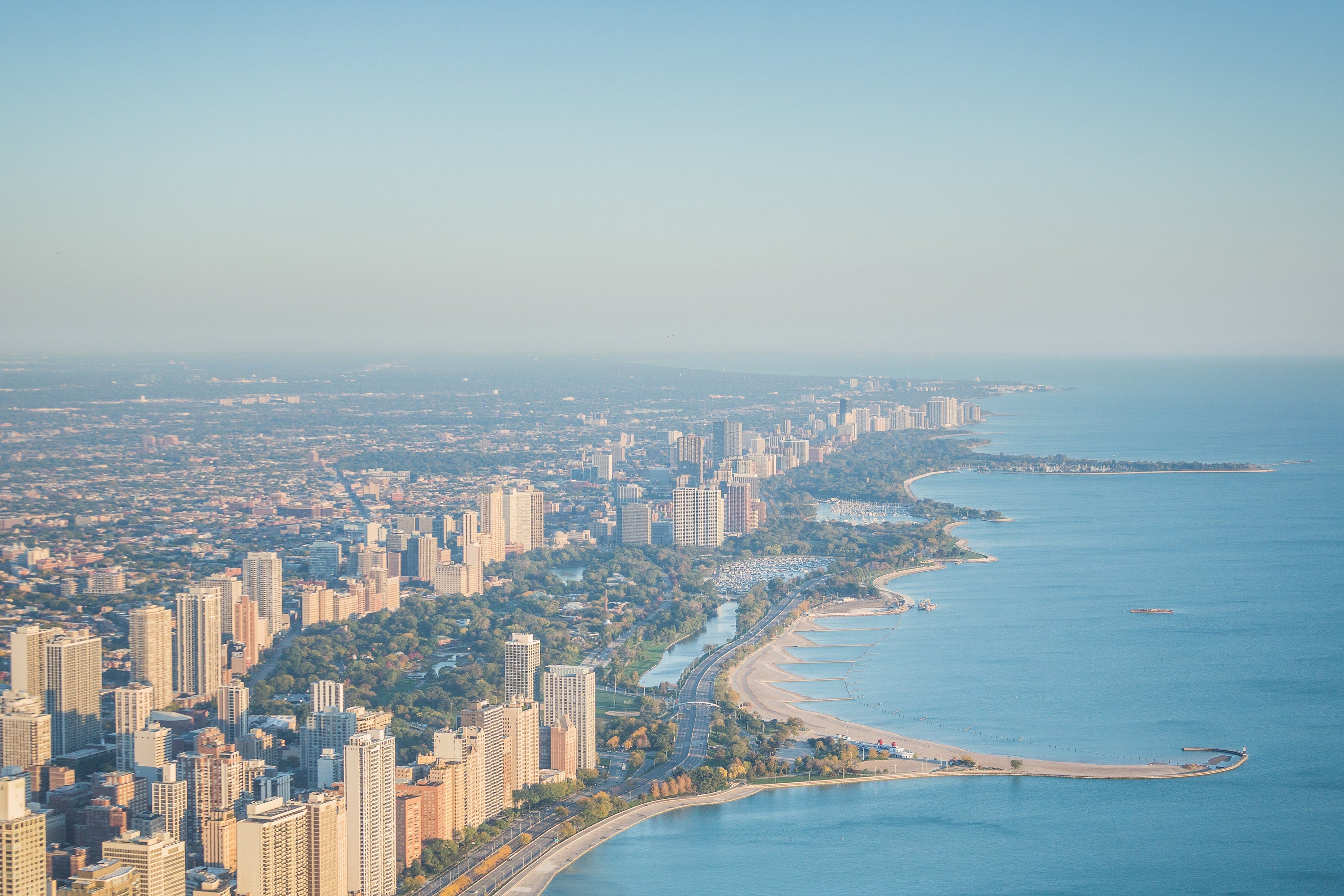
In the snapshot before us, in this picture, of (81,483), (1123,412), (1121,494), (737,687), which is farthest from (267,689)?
(1123,412)

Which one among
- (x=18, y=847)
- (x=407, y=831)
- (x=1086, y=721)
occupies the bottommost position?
(x=1086, y=721)

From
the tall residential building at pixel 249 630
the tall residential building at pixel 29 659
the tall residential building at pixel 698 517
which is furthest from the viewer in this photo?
the tall residential building at pixel 698 517

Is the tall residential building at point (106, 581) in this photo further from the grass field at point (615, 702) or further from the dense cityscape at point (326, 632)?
the grass field at point (615, 702)

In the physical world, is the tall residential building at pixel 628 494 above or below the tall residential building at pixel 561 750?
above

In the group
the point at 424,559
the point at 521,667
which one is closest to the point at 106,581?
the point at 521,667

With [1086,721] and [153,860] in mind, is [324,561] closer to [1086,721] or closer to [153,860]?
[1086,721]

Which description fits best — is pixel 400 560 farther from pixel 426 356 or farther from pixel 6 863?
pixel 426 356

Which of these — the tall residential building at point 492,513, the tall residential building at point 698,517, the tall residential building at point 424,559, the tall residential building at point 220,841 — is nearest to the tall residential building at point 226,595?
the tall residential building at point 424,559
